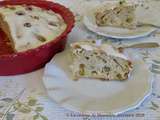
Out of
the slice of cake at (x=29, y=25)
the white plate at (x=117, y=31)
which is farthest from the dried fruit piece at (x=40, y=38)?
the white plate at (x=117, y=31)

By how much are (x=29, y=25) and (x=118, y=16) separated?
26 centimetres

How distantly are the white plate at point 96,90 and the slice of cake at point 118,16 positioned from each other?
19cm

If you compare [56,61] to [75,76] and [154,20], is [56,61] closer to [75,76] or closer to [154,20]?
[75,76]

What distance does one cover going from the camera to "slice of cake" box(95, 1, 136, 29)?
1031 millimetres

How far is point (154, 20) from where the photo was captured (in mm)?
1069

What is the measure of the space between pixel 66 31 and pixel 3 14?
22 cm

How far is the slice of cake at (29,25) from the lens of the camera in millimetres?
905

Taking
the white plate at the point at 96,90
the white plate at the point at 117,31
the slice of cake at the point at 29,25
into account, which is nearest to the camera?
the white plate at the point at 96,90

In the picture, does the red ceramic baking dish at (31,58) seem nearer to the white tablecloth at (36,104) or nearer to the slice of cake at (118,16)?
the white tablecloth at (36,104)

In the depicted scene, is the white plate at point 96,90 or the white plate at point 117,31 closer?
the white plate at point 96,90

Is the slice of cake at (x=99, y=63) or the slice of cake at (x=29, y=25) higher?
the slice of cake at (x=29, y=25)

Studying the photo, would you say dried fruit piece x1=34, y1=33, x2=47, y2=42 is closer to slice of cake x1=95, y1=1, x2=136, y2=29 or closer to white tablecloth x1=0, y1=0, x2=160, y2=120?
white tablecloth x1=0, y1=0, x2=160, y2=120

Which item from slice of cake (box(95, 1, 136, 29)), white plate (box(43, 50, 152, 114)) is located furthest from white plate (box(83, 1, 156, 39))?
white plate (box(43, 50, 152, 114))

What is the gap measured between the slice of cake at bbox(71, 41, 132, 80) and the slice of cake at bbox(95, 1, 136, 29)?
0.21 metres
